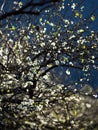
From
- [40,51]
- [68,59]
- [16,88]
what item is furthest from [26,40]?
[16,88]

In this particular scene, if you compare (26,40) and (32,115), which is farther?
(26,40)

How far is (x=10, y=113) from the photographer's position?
48.8 feet

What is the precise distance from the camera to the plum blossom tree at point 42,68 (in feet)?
48.6

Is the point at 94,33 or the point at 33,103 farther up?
the point at 94,33

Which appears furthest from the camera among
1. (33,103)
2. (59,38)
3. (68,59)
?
(59,38)

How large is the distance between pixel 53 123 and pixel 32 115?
36.0 inches

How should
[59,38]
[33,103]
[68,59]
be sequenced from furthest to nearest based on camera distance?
[59,38] → [68,59] → [33,103]

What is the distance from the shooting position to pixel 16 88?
49.9ft

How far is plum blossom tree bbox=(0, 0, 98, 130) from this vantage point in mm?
14820

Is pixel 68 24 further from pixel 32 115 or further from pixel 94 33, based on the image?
pixel 32 115

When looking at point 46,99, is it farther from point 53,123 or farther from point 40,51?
point 40,51

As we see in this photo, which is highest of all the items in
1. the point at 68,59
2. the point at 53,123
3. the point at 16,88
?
the point at 68,59

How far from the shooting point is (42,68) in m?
18.3

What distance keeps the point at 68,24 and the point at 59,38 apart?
46.8 inches
